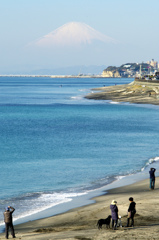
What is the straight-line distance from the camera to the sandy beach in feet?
62.1

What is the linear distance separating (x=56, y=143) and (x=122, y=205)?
32.3m

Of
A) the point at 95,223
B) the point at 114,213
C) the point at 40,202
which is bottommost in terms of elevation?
the point at 40,202

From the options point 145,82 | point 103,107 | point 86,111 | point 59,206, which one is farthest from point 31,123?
point 145,82

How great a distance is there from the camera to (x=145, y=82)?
552 ft

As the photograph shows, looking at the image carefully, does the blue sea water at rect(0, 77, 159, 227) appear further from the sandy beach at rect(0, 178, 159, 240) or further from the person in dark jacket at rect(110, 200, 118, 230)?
the person in dark jacket at rect(110, 200, 118, 230)

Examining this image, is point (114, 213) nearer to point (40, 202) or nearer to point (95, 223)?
point (95, 223)

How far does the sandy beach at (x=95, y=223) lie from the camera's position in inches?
746

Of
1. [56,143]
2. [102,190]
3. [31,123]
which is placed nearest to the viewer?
[102,190]

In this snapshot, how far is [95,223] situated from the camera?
2208 centimetres

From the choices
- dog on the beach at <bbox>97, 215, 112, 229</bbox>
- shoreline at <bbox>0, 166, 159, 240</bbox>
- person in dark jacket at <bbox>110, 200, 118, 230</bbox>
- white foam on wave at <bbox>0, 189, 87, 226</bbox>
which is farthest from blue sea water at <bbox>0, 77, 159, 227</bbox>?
person in dark jacket at <bbox>110, 200, 118, 230</bbox>

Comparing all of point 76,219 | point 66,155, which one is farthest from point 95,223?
point 66,155

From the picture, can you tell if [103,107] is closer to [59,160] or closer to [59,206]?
[59,160]

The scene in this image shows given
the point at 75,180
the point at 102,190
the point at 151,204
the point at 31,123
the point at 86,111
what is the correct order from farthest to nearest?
the point at 86,111, the point at 31,123, the point at 75,180, the point at 102,190, the point at 151,204

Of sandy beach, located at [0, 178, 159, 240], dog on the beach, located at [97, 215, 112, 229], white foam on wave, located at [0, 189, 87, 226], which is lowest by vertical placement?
white foam on wave, located at [0, 189, 87, 226]
